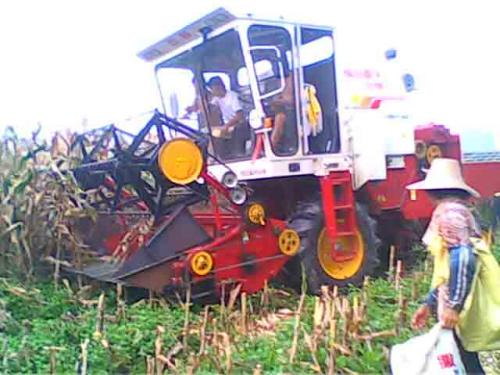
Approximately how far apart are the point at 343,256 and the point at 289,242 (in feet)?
2.44

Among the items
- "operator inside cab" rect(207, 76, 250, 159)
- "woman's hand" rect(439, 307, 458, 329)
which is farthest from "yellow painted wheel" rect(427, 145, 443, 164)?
"woman's hand" rect(439, 307, 458, 329)

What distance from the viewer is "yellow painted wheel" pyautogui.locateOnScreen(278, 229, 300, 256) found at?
5934mm

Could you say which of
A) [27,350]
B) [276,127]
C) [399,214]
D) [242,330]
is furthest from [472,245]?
[399,214]

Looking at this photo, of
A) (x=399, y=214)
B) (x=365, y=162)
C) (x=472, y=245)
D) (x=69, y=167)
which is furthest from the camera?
(x=399, y=214)

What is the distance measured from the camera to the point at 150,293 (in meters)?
5.25

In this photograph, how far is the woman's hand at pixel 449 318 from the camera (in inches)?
107

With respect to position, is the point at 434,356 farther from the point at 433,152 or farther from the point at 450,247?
the point at 433,152

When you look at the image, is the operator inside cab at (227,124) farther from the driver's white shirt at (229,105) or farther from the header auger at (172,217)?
the header auger at (172,217)

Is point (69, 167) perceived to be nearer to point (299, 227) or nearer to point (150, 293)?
point (150, 293)

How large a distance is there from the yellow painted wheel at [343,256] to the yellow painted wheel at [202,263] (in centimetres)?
129

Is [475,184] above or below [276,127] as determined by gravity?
below

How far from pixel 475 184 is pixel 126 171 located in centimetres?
506

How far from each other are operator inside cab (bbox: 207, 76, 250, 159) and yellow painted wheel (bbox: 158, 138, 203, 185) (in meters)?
1.14

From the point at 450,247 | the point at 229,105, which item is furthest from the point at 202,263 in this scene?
the point at 450,247
